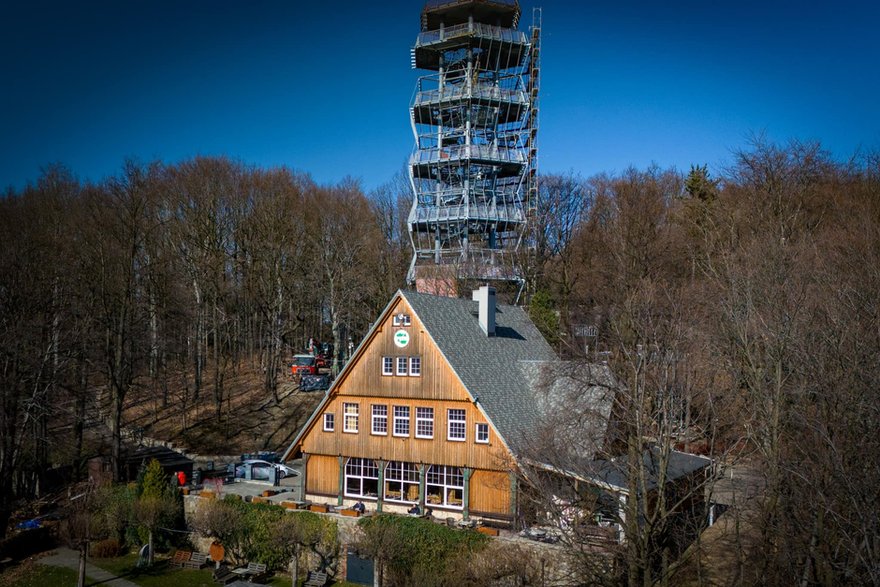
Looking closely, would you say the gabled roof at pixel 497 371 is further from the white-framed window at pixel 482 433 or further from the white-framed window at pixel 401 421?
the white-framed window at pixel 401 421

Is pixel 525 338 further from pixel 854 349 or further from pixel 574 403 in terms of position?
pixel 854 349

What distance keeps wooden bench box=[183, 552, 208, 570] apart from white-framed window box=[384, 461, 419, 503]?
8.43 m

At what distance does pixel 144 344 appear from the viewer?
56.0 metres

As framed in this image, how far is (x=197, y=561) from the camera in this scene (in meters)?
32.7

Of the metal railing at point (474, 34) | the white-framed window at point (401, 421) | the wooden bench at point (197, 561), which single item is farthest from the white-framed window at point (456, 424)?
the metal railing at point (474, 34)

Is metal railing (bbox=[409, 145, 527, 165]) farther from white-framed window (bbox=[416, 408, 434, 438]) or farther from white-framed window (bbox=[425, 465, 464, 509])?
white-framed window (bbox=[425, 465, 464, 509])

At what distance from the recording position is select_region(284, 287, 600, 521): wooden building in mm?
30922

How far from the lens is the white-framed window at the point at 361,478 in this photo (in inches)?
1332

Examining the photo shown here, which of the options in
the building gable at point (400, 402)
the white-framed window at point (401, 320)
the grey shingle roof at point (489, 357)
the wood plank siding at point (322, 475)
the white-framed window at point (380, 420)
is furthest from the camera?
the wood plank siding at point (322, 475)

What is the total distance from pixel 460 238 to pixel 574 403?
33.3m

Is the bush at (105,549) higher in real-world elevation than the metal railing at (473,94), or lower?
lower

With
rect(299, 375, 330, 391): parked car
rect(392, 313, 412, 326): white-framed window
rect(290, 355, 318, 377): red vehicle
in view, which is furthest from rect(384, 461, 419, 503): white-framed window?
rect(290, 355, 318, 377): red vehicle

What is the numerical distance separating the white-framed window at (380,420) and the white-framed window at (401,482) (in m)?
1.52

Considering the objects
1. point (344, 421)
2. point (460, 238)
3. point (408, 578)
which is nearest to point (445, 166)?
point (460, 238)
